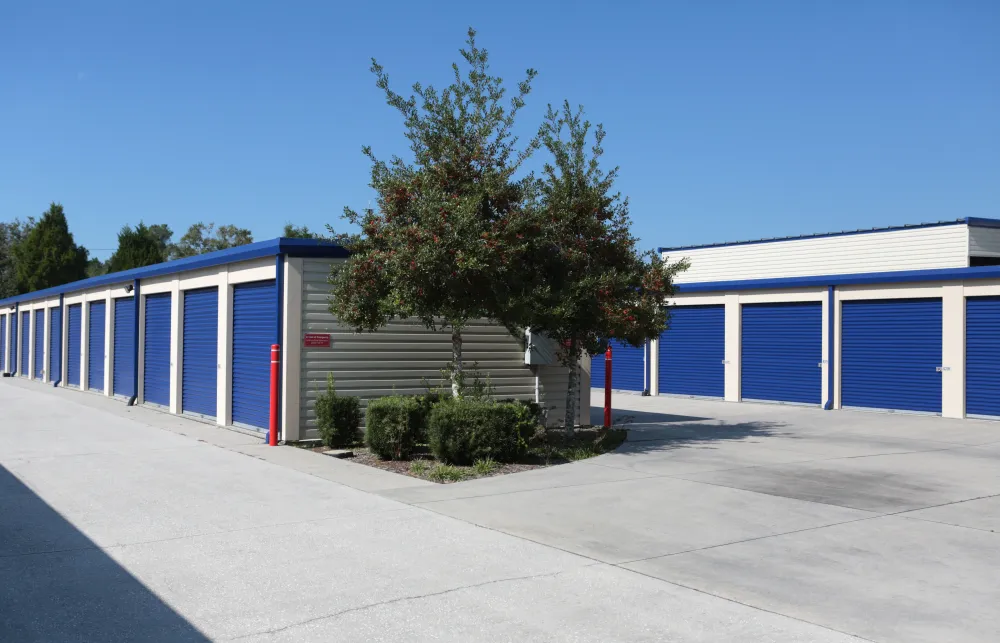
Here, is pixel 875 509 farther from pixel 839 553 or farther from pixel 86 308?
pixel 86 308

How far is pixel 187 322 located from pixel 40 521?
1154 centimetres

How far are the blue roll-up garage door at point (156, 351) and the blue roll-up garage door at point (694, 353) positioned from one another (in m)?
13.1

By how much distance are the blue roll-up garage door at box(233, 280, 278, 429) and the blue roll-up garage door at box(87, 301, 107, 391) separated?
Answer: 11.7 meters

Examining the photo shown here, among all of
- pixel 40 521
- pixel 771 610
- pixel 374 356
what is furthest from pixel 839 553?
pixel 374 356

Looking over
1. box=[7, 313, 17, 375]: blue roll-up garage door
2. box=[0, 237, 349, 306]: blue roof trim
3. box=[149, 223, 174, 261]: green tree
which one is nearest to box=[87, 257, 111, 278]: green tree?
box=[149, 223, 174, 261]: green tree

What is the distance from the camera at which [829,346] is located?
22438 millimetres

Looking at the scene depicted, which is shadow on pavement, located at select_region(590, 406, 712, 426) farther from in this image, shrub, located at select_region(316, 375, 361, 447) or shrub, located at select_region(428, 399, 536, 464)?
shrub, located at select_region(428, 399, 536, 464)

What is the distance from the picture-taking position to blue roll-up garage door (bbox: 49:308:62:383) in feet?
105

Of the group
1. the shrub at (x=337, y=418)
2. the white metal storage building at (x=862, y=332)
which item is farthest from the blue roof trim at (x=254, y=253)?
the white metal storage building at (x=862, y=332)

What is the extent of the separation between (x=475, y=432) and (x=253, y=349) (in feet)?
19.0

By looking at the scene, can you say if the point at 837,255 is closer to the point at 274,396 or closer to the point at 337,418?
the point at 337,418

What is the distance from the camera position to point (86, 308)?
28375 millimetres

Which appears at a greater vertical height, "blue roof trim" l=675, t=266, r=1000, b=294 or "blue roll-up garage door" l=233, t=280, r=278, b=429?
"blue roof trim" l=675, t=266, r=1000, b=294

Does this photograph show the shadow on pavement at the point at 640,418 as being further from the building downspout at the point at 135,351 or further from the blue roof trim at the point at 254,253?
the building downspout at the point at 135,351
